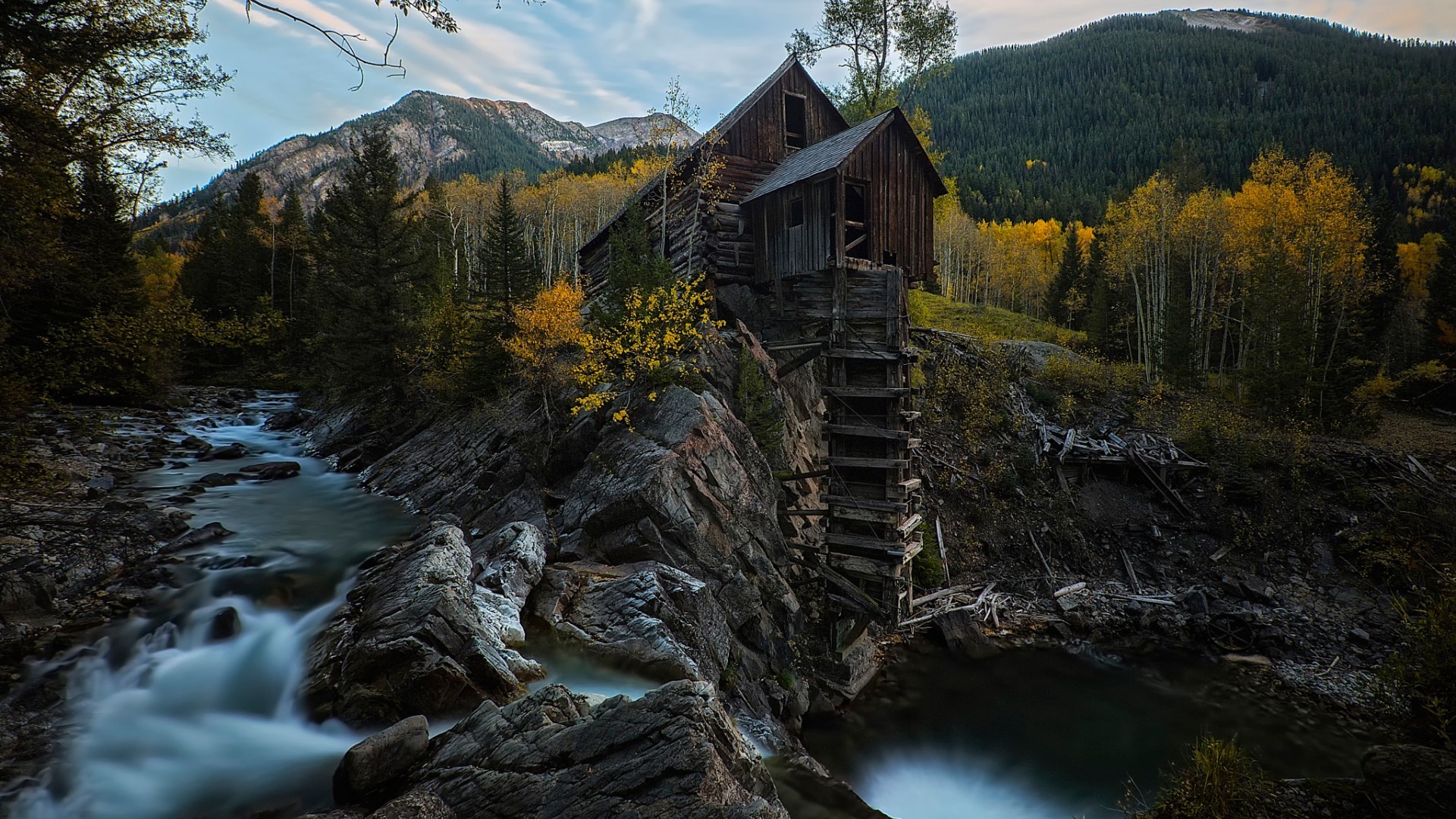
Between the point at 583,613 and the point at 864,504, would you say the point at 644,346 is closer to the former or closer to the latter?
the point at 583,613

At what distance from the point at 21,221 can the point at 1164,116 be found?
155157mm

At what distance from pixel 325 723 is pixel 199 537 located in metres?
9.42

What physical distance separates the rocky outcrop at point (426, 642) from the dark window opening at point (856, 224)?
549 inches

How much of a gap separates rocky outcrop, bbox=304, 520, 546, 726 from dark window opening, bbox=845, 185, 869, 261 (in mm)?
13937

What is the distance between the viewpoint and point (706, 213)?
20.8 m

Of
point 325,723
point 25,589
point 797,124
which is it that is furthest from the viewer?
point 797,124

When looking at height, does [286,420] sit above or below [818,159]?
below

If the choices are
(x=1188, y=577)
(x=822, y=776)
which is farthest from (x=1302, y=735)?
(x=822, y=776)

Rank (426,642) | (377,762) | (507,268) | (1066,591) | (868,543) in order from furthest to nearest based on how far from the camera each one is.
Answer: (507,268)
(1066,591)
(868,543)
(426,642)
(377,762)

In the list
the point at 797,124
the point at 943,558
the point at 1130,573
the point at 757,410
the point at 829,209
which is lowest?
the point at 1130,573

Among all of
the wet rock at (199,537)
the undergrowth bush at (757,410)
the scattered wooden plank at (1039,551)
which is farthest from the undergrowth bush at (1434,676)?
the wet rock at (199,537)

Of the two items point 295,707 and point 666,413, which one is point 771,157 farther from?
point 295,707

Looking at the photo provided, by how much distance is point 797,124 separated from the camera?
23359mm

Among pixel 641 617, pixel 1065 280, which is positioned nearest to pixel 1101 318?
pixel 1065 280
